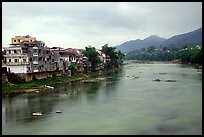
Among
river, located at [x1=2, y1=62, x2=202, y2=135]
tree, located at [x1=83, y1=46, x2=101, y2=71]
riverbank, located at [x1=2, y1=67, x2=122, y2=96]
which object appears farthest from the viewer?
tree, located at [x1=83, y1=46, x2=101, y2=71]

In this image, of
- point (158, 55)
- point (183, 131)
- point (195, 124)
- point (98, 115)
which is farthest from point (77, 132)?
point (158, 55)

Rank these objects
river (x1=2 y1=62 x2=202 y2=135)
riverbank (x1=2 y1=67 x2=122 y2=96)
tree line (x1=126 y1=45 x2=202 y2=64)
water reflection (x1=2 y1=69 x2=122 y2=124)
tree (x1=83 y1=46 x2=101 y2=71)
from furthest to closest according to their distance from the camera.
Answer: tree line (x1=126 y1=45 x2=202 y2=64)
tree (x1=83 y1=46 x2=101 y2=71)
riverbank (x1=2 y1=67 x2=122 y2=96)
water reflection (x1=2 y1=69 x2=122 y2=124)
river (x1=2 y1=62 x2=202 y2=135)

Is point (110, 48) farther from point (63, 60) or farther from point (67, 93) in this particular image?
point (67, 93)

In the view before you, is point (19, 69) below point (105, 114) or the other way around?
the other way around

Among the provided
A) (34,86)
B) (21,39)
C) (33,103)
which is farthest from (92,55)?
(33,103)

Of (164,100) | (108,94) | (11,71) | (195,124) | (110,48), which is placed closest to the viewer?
(195,124)

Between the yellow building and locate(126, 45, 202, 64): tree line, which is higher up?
the yellow building

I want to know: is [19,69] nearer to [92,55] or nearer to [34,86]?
[34,86]

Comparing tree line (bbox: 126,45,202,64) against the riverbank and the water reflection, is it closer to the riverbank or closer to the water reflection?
the riverbank

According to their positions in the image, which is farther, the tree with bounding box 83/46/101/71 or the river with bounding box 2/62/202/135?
the tree with bounding box 83/46/101/71

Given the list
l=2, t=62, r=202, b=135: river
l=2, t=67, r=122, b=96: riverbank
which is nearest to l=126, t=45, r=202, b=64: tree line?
l=2, t=67, r=122, b=96: riverbank

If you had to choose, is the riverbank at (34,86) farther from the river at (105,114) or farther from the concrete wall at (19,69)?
the river at (105,114)

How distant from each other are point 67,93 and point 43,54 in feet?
38.5

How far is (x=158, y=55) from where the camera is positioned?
14100 centimetres
